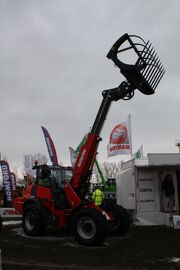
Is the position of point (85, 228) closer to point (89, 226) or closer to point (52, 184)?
point (89, 226)

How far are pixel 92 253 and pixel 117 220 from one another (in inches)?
117

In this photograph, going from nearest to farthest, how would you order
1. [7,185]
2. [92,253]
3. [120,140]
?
[92,253] → [120,140] → [7,185]

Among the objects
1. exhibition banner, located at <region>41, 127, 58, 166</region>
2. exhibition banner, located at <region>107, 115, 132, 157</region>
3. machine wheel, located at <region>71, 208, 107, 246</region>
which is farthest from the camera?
exhibition banner, located at <region>41, 127, 58, 166</region>

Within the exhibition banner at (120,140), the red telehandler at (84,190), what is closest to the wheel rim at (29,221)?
the red telehandler at (84,190)

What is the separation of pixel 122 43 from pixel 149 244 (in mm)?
5673

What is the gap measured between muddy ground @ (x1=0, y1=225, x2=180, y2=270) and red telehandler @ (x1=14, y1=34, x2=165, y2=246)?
0.48 m

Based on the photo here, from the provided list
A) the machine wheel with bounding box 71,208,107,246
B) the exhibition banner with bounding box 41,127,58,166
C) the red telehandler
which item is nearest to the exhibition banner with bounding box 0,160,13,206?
the exhibition banner with bounding box 41,127,58,166

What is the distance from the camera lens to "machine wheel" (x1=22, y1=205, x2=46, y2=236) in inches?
414

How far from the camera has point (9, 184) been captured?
21547 mm

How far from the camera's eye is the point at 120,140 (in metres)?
19.9

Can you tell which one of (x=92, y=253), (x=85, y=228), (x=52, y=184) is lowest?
(x=92, y=253)

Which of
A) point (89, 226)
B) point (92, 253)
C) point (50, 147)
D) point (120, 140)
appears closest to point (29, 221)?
point (89, 226)

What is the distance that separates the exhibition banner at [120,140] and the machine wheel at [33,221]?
9492mm

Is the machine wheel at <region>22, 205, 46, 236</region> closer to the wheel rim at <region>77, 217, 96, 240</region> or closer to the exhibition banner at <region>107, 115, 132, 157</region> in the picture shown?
the wheel rim at <region>77, 217, 96, 240</region>
